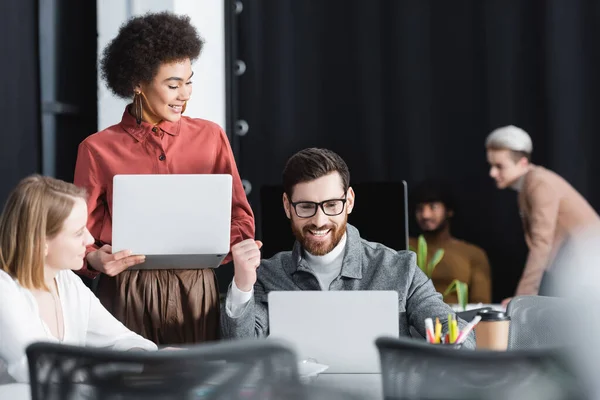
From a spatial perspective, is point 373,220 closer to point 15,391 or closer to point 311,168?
point 311,168

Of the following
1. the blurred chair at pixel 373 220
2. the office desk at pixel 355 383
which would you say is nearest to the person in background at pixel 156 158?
the blurred chair at pixel 373 220

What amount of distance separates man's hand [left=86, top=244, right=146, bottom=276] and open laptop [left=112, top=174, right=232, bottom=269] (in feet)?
0.05

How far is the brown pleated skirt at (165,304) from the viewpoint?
A: 2006 mm

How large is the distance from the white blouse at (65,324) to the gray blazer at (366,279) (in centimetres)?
25

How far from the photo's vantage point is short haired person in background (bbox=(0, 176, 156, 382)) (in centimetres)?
164

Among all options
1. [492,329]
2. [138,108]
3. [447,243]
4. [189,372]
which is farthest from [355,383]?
[447,243]

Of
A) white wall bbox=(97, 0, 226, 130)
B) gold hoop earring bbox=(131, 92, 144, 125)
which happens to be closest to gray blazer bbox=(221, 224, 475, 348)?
gold hoop earring bbox=(131, 92, 144, 125)

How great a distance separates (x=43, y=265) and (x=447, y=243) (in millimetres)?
2828

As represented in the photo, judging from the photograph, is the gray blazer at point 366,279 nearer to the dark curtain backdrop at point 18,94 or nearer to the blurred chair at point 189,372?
the blurred chair at point 189,372

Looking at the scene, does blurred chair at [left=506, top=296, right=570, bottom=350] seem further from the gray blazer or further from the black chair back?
the black chair back

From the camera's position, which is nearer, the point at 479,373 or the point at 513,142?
the point at 479,373

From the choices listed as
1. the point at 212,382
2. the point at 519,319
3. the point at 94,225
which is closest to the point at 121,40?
the point at 94,225

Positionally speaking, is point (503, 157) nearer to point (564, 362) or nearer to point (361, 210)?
point (361, 210)

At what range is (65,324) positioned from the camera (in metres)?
1.78
